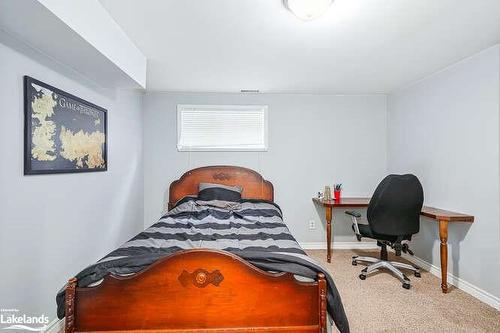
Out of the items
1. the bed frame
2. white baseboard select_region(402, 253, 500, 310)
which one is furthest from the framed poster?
white baseboard select_region(402, 253, 500, 310)

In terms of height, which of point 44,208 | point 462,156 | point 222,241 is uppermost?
point 462,156

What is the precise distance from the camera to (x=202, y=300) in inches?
57.5

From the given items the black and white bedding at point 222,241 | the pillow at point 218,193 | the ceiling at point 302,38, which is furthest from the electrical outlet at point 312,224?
the ceiling at point 302,38

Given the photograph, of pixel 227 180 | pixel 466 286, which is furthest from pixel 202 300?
pixel 466 286

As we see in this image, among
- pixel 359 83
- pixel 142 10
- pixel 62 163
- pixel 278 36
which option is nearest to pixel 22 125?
pixel 62 163

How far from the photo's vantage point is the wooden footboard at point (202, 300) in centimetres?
142

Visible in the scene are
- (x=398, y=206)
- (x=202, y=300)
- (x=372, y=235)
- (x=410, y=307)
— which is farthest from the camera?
(x=372, y=235)

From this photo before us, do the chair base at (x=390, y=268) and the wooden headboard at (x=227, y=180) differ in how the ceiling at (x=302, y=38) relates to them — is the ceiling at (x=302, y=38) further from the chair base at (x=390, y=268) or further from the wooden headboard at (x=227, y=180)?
the chair base at (x=390, y=268)

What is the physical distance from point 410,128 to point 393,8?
6.98 feet

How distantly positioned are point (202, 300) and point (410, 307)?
195 cm

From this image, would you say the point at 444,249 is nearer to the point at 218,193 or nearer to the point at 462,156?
the point at 462,156

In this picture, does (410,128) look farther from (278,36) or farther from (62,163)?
(62,163)

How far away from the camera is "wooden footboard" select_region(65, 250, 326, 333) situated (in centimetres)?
142

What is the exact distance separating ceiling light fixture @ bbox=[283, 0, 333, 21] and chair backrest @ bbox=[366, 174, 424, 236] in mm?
1783
